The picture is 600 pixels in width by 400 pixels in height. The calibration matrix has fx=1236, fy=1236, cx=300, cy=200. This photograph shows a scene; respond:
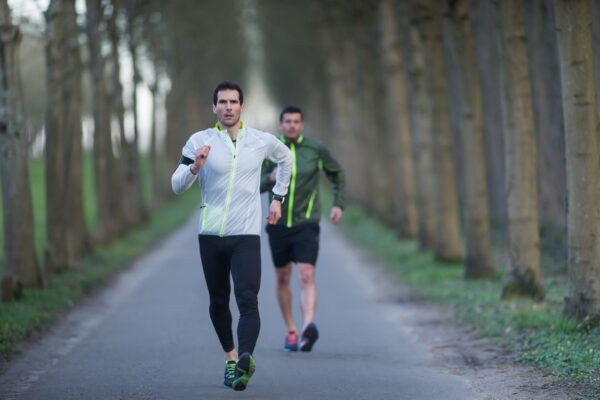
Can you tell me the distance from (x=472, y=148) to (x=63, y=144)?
6.75 m

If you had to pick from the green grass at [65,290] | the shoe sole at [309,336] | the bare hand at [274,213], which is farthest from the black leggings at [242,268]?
the green grass at [65,290]

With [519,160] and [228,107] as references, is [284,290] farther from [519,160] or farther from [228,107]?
[519,160]

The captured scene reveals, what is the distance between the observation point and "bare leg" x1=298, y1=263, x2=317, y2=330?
35.7ft

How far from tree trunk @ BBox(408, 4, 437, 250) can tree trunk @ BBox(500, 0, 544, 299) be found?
7253 mm

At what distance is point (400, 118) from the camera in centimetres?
2527

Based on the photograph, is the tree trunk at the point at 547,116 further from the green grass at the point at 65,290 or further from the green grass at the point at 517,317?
the green grass at the point at 65,290

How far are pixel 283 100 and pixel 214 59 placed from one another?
2113 cm

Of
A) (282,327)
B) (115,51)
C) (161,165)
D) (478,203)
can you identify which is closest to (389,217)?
(115,51)

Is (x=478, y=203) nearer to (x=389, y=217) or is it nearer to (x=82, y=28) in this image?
(x=82, y=28)

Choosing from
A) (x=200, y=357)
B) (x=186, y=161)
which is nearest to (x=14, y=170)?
(x=200, y=357)

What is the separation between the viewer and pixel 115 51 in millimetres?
27219

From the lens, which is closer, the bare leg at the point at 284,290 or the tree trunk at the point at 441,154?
the bare leg at the point at 284,290

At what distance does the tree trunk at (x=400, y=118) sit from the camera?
82.9 ft

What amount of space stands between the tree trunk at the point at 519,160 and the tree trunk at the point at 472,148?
2.71 m
